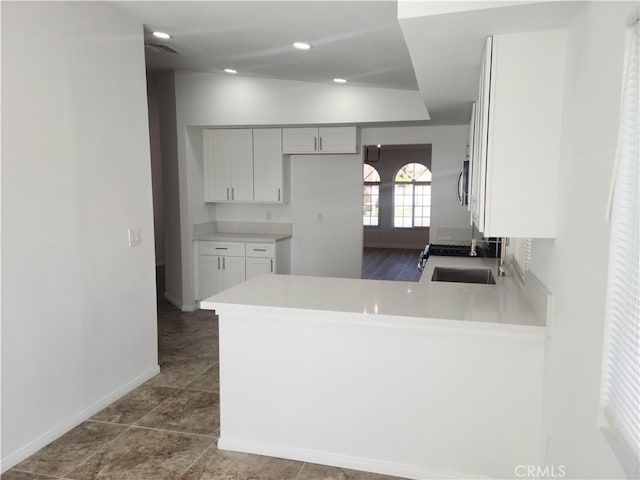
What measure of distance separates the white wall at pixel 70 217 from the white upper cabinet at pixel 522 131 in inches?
87.7

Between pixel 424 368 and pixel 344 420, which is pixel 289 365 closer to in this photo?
pixel 344 420

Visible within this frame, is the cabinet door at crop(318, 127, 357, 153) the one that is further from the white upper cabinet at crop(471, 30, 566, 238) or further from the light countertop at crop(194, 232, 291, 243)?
the white upper cabinet at crop(471, 30, 566, 238)

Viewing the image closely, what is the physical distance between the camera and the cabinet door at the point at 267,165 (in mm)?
5398

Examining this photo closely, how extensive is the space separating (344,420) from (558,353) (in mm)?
1072

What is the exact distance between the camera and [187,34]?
342 cm

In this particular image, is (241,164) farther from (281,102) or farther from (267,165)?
(281,102)

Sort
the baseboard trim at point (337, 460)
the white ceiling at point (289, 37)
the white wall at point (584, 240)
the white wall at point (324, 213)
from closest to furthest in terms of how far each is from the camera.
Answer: the white wall at point (584, 240), the baseboard trim at point (337, 460), the white ceiling at point (289, 37), the white wall at point (324, 213)

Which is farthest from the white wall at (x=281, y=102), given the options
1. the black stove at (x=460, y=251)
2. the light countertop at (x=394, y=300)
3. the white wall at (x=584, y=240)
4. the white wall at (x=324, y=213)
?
the white wall at (x=584, y=240)

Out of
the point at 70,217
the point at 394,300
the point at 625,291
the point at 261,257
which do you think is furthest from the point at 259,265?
the point at 625,291

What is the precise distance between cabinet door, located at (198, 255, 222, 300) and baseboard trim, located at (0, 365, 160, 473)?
77.2 inches

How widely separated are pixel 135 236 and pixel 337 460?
2012mm

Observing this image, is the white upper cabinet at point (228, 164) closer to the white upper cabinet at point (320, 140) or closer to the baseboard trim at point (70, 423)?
the white upper cabinet at point (320, 140)

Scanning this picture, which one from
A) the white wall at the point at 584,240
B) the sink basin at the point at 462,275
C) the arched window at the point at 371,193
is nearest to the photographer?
the white wall at the point at 584,240

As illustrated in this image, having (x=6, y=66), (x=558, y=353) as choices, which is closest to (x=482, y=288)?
(x=558, y=353)
